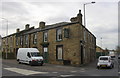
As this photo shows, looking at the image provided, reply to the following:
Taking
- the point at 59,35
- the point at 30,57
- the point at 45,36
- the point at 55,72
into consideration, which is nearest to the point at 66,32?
the point at 59,35

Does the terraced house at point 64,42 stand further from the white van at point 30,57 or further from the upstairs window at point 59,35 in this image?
the white van at point 30,57

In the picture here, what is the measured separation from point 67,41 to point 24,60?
7.29 meters

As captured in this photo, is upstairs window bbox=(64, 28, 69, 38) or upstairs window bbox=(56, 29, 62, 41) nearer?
upstairs window bbox=(64, 28, 69, 38)

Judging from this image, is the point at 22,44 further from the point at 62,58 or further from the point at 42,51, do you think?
the point at 62,58

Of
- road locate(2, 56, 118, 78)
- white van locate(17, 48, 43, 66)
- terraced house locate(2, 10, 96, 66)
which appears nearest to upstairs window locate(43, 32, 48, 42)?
terraced house locate(2, 10, 96, 66)

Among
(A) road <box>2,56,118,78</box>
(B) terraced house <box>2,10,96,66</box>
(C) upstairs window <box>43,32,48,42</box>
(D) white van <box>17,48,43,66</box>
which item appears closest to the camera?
(A) road <box>2,56,118,78</box>

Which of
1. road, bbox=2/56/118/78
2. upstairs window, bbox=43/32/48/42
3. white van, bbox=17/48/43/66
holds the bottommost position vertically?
road, bbox=2/56/118/78

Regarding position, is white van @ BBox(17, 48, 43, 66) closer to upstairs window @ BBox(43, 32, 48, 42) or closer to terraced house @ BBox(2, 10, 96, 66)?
terraced house @ BBox(2, 10, 96, 66)

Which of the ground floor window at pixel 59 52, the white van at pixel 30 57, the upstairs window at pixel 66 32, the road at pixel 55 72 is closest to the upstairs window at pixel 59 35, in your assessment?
the ground floor window at pixel 59 52

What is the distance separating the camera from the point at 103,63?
77.2 feet

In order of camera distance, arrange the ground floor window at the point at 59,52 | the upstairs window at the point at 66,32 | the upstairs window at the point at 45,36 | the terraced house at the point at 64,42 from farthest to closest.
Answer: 1. the upstairs window at the point at 45,36
2. the ground floor window at the point at 59,52
3. the upstairs window at the point at 66,32
4. the terraced house at the point at 64,42

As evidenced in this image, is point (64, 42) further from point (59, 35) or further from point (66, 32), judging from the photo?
point (59, 35)

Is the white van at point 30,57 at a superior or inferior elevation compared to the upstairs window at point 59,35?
inferior

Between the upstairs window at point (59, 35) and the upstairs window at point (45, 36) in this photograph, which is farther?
the upstairs window at point (45, 36)
